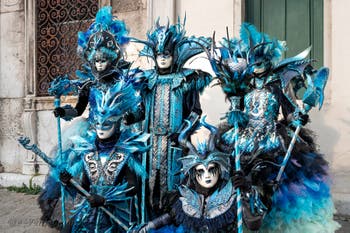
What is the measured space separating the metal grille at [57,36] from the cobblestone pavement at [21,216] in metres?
1.72

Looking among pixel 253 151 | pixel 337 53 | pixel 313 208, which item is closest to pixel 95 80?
pixel 253 151

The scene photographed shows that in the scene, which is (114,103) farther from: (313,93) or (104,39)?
(313,93)

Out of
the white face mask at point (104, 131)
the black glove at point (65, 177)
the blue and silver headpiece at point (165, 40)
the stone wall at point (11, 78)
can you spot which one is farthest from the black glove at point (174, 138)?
the stone wall at point (11, 78)

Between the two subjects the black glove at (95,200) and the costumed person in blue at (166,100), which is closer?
the black glove at (95,200)

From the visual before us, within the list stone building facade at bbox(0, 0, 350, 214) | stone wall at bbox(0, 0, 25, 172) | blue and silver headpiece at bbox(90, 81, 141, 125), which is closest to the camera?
blue and silver headpiece at bbox(90, 81, 141, 125)

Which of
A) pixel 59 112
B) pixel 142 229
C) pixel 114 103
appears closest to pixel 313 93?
pixel 114 103

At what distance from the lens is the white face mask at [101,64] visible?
3694 mm

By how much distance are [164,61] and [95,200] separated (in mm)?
1358

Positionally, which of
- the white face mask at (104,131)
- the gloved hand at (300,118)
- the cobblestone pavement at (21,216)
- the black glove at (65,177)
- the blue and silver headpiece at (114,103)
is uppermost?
the blue and silver headpiece at (114,103)

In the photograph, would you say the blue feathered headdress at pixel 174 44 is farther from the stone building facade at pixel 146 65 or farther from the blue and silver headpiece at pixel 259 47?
the stone building facade at pixel 146 65

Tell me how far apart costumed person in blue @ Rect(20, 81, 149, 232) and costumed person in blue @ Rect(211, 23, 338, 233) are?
0.76 metres

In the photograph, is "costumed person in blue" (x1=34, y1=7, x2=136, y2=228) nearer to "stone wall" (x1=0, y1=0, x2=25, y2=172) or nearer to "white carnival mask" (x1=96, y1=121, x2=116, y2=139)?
"white carnival mask" (x1=96, y1=121, x2=116, y2=139)

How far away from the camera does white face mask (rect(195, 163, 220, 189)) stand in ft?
9.27

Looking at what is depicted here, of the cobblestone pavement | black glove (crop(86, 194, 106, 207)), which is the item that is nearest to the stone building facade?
the cobblestone pavement
